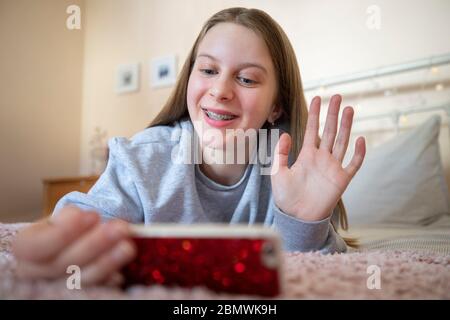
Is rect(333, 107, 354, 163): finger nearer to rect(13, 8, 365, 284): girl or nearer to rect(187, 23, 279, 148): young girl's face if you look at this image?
rect(13, 8, 365, 284): girl

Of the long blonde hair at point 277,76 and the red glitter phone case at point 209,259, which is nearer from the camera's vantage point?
the red glitter phone case at point 209,259

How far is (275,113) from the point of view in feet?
2.80

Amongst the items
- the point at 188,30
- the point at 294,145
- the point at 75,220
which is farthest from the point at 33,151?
the point at 75,220

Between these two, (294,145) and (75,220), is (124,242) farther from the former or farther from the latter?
(294,145)

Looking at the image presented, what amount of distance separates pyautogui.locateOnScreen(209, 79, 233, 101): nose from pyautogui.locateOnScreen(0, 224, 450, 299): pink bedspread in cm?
39

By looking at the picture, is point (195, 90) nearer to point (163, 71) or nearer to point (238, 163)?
point (238, 163)

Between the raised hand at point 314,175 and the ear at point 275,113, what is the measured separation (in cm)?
25

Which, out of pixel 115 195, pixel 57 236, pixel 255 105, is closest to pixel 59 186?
pixel 115 195

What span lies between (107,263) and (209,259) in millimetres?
77

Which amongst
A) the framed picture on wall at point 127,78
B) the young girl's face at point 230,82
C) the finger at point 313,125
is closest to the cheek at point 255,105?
the young girl's face at point 230,82

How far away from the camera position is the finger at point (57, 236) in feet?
0.83

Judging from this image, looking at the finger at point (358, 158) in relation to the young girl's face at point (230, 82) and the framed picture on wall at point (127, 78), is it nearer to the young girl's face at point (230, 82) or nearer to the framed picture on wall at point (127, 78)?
the young girl's face at point (230, 82)

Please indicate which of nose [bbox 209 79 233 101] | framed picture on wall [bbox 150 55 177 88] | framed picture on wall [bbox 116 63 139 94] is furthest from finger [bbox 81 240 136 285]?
framed picture on wall [bbox 116 63 139 94]

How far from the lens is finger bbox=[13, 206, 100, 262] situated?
0.83 ft
